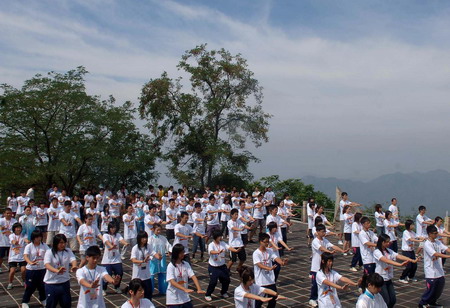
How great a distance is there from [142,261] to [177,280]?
5.58 ft

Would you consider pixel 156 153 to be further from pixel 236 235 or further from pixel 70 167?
pixel 236 235

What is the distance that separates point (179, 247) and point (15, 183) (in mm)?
16709

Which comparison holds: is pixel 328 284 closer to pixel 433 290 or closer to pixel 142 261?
pixel 433 290

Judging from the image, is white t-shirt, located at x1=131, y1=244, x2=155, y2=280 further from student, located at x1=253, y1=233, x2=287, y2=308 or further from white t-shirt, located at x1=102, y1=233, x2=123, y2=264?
student, located at x1=253, y1=233, x2=287, y2=308

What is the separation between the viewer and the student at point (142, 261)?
321 inches

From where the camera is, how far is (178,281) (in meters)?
6.73

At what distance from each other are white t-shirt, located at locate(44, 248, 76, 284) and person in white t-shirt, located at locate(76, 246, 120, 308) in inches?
40.5

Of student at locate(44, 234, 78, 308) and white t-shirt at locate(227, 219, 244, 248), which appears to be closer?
student at locate(44, 234, 78, 308)

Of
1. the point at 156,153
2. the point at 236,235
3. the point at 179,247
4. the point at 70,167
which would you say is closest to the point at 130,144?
the point at 156,153

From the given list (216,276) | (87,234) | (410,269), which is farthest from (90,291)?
(410,269)

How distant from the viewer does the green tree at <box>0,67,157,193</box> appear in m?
20.2

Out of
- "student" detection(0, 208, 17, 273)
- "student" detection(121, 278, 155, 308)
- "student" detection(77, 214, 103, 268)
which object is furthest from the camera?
"student" detection(0, 208, 17, 273)

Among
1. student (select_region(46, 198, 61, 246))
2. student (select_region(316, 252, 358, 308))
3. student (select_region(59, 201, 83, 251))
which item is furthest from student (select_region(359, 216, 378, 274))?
student (select_region(46, 198, 61, 246))

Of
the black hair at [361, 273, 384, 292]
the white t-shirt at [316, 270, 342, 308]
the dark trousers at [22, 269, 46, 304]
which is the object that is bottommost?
the dark trousers at [22, 269, 46, 304]
